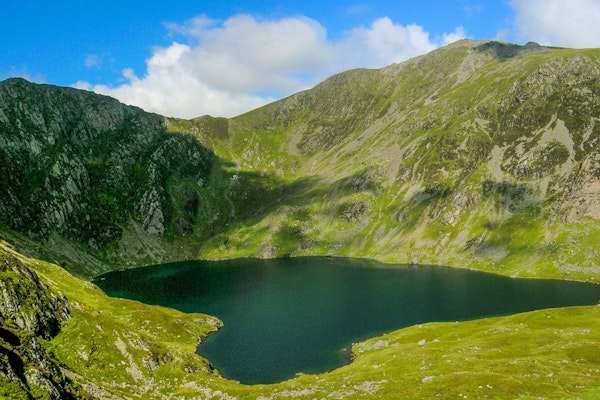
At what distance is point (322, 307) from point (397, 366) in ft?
235

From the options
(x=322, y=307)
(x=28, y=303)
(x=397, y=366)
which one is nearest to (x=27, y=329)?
(x=28, y=303)

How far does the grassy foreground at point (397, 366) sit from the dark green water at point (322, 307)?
1232cm

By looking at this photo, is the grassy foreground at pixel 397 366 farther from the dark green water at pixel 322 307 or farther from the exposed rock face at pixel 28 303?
the dark green water at pixel 322 307

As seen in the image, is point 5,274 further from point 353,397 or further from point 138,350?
point 353,397

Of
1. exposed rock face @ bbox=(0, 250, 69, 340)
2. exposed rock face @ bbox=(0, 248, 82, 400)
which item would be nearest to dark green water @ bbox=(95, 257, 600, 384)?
exposed rock face @ bbox=(0, 250, 69, 340)

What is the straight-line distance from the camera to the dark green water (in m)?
102

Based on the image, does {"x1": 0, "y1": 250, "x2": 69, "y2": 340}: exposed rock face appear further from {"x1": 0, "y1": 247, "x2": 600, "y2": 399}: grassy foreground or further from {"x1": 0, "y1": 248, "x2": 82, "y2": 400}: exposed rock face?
{"x1": 0, "y1": 247, "x2": 600, "y2": 399}: grassy foreground

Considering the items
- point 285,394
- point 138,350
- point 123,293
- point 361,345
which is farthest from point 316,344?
point 123,293

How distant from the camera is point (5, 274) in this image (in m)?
60.4

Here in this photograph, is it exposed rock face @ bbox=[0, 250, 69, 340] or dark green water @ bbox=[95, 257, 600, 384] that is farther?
dark green water @ bbox=[95, 257, 600, 384]

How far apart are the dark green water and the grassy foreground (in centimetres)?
1232

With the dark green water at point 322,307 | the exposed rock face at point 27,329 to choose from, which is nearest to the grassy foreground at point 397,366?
the exposed rock face at point 27,329

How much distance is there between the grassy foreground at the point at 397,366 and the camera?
2186 inches

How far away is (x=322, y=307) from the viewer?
149 metres
